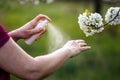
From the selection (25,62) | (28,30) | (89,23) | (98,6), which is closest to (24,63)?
(25,62)

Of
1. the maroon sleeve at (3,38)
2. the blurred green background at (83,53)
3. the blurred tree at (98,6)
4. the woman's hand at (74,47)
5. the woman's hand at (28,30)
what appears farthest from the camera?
the blurred tree at (98,6)

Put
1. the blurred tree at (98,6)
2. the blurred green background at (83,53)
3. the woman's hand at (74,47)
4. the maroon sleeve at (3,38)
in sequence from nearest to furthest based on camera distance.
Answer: the maroon sleeve at (3,38), the woman's hand at (74,47), the blurred green background at (83,53), the blurred tree at (98,6)

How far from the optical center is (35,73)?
11.8 ft

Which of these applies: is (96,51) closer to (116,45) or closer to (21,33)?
(116,45)

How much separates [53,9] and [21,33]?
49.1 feet

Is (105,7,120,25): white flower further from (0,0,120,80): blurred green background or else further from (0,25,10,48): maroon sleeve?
(0,0,120,80): blurred green background

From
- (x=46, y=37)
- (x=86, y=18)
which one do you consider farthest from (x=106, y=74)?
(x=86, y=18)

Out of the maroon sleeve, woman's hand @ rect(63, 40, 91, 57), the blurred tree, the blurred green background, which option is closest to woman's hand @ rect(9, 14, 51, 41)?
woman's hand @ rect(63, 40, 91, 57)

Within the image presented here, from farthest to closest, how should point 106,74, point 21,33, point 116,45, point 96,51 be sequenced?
point 116,45 < point 96,51 < point 106,74 < point 21,33

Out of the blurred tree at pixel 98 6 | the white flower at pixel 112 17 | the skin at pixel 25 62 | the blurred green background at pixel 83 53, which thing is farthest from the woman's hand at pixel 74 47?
the blurred tree at pixel 98 6

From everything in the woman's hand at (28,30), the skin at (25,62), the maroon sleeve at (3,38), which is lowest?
the woman's hand at (28,30)

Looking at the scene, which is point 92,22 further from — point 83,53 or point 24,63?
point 83,53

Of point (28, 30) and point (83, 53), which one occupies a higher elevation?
point (28, 30)

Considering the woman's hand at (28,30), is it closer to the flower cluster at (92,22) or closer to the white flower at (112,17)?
the flower cluster at (92,22)
